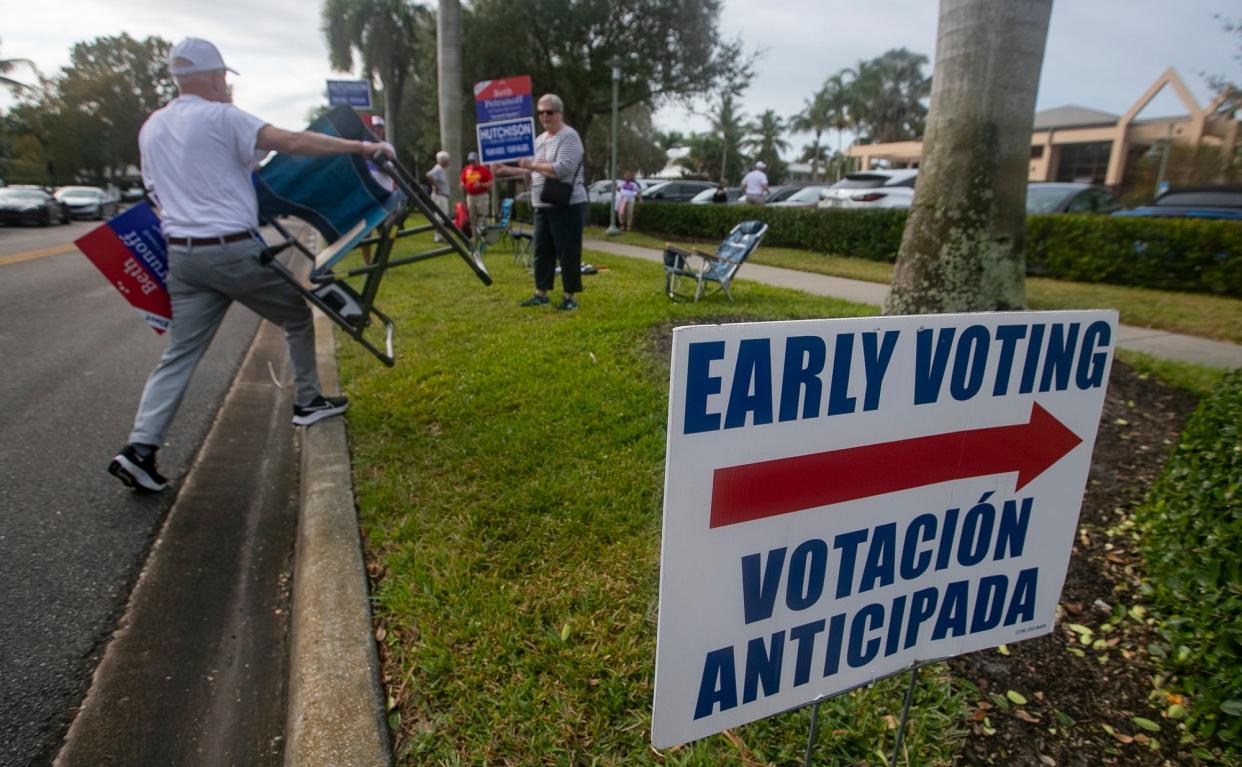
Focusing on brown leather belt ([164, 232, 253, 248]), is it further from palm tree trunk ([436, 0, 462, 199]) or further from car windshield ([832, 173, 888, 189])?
car windshield ([832, 173, 888, 189])

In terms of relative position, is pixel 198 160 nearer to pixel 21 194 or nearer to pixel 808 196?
pixel 808 196

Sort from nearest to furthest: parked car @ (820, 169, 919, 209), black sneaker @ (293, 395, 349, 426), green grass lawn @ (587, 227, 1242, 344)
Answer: black sneaker @ (293, 395, 349, 426) < green grass lawn @ (587, 227, 1242, 344) < parked car @ (820, 169, 919, 209)

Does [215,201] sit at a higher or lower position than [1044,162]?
lower

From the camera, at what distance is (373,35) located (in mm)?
40969

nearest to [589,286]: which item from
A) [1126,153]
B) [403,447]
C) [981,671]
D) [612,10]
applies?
[403,447]

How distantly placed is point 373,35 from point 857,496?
4678 cm

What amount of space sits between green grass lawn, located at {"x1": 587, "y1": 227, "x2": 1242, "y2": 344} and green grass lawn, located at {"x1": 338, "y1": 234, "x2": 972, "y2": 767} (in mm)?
4415

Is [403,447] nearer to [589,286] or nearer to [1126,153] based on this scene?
[589,286]

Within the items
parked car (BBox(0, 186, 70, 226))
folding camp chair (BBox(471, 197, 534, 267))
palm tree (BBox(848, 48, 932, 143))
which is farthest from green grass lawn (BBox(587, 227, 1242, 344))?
palm tree (BBox(848, 48, 932, 143))

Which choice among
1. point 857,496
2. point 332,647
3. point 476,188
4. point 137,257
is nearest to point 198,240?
point 137,257

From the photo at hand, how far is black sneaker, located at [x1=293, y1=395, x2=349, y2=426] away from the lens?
162 inches

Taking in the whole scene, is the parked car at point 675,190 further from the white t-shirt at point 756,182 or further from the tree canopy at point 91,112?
the tree canopy at point 91,112

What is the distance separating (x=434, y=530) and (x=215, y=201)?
6.18 ft

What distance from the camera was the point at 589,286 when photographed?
809 cm
